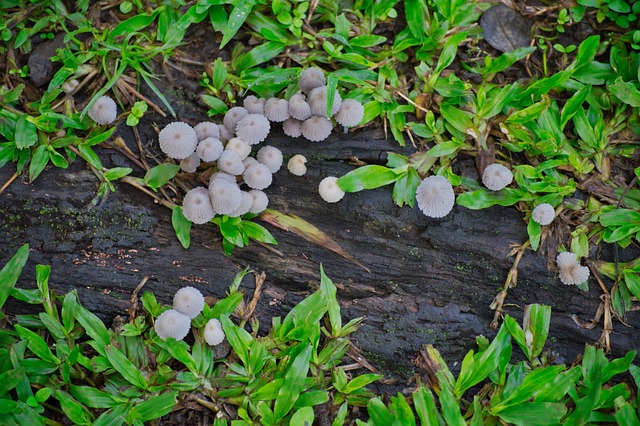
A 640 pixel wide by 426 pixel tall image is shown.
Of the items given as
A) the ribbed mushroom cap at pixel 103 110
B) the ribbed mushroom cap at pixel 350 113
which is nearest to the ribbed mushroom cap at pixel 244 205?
the ribbed mushroom cap at pixel 350 113

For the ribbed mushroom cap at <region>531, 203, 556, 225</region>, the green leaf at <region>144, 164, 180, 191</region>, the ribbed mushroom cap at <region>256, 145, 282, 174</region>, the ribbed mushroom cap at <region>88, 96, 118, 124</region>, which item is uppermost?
the ribbed mushroom cap at <region>88, 96, 118, 124</region>

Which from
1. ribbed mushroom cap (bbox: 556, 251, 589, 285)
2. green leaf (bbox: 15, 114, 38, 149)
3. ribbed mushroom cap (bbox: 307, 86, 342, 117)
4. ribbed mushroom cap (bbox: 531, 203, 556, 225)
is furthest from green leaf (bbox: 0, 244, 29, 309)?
ribbed mushroom cap (bbox: 556, 251, 589, 285)

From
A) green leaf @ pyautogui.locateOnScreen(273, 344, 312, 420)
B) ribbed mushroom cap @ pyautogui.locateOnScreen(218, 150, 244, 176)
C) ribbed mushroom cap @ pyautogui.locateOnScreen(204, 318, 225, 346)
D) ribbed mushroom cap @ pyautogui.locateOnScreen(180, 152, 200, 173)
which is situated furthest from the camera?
ribbed mushroom cap @ pyautogui.locateOnScreen(180, 152, 200, 173)

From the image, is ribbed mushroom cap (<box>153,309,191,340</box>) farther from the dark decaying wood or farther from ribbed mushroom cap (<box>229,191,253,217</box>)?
ribbed mushroom cap (<box>229,191,253,217</box>)

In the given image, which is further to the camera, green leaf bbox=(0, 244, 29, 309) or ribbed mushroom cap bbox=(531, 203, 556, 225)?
ribbed mushroom cap bbox=(531, 203, 556, 225)

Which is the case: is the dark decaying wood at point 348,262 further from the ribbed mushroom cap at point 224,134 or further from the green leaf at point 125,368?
the ribbed mushroom cap at point 224,134

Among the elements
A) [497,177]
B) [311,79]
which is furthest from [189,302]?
[497,177]

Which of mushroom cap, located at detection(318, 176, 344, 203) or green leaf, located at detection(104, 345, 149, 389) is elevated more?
mushroom cap, located at detection(318, 176, 344, 203)

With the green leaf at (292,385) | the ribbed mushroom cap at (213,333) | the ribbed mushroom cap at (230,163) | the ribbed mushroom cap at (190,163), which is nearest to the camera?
the green leaf at (292,385)
